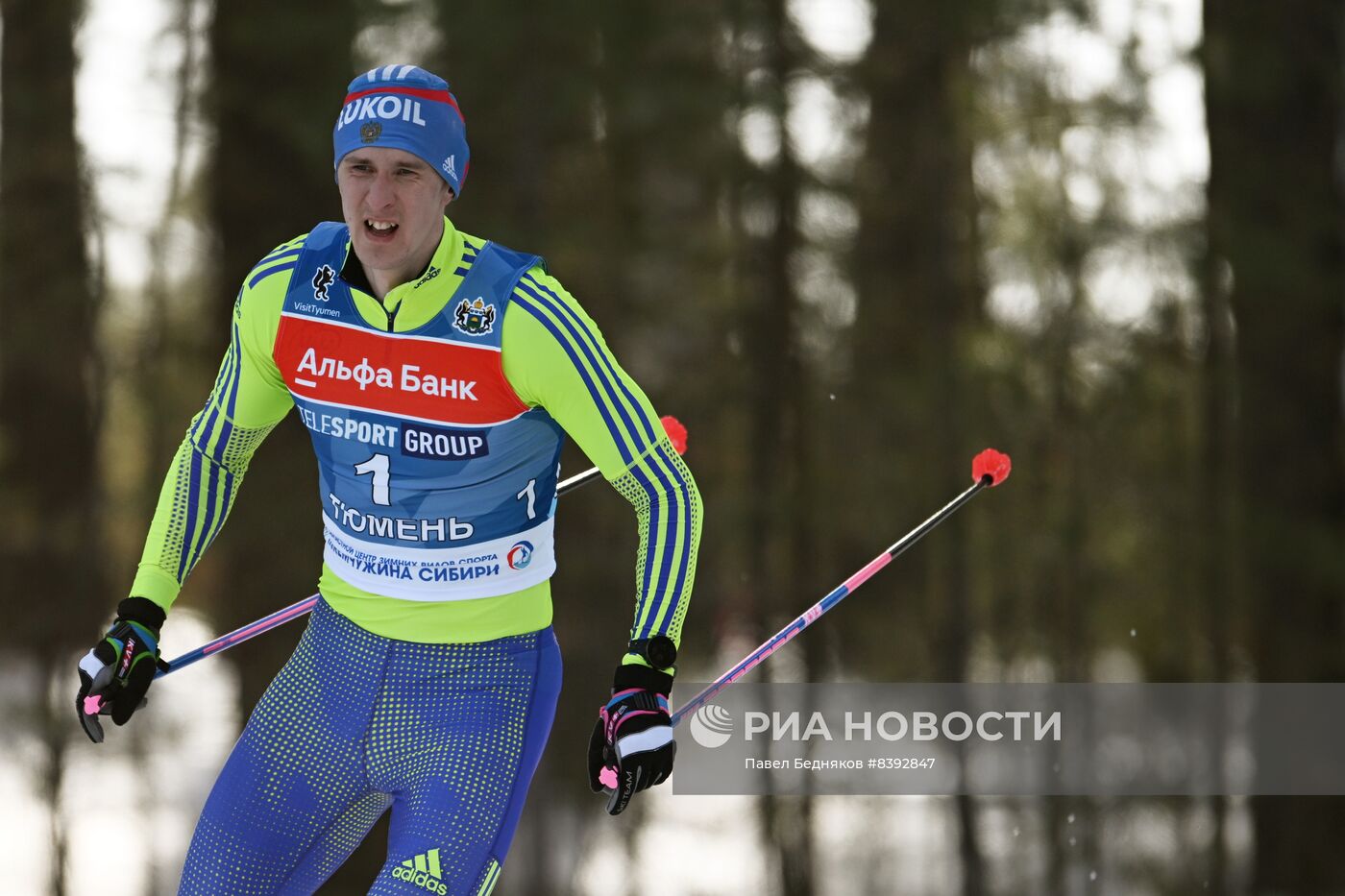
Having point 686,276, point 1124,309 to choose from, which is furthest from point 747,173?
point 1124,309

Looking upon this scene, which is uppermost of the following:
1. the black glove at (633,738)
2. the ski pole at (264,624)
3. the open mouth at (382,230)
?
the open mouth at (382,230)

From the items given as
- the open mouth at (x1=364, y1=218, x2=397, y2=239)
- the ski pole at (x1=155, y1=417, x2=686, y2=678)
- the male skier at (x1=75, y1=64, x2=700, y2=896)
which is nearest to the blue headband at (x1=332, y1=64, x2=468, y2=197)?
the male skier at (x1=75, y1=64, x2=700, y2=896)

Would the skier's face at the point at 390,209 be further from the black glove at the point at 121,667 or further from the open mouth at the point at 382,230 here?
the black glove at the point at 121,667

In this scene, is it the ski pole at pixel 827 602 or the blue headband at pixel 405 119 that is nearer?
the blue headband at pixel 405 119

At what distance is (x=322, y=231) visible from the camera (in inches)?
108

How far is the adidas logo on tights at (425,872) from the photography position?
7.83 ft

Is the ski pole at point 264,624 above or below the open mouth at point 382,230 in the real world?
below

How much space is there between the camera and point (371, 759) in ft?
8.61

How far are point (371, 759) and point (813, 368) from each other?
4827mm

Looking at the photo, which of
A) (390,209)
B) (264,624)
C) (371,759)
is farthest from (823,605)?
(390,209)

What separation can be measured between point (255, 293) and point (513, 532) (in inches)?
25.0

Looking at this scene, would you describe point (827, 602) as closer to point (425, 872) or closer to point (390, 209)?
point (425, 872)

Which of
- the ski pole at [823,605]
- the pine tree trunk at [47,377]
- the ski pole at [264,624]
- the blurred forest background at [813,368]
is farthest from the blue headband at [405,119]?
the pine tree trunk at [47,377]

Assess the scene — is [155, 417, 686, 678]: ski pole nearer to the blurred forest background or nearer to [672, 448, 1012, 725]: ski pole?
[672, 448, 1012, 725]: ski pole
